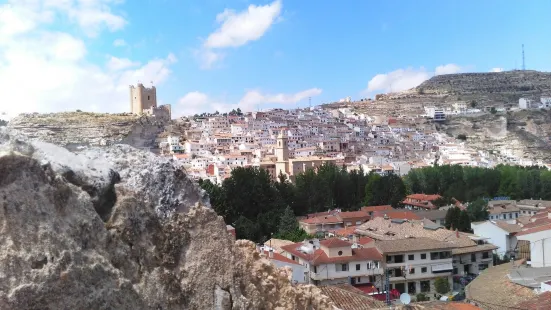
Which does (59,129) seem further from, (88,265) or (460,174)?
(88,265)

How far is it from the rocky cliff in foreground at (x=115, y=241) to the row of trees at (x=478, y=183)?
2191 inches

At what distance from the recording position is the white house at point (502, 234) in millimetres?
33812

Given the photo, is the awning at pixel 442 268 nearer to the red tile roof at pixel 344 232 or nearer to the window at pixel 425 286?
the window at pixel 425 286

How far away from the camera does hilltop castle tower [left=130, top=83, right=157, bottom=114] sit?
104m

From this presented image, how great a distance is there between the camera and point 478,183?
60.0 metres

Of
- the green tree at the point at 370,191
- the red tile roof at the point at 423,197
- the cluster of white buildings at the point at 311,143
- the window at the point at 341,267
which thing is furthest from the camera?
the cluster of white buildings at the point at 311,143

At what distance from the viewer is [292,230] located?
38.4 m

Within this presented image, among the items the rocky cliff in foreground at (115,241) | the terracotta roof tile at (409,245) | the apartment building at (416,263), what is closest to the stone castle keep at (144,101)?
the terracotta roof tile at (409,245)

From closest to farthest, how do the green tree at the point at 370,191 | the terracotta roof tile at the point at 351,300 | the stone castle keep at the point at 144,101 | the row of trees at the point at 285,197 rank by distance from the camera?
the terracotta roof tile at the point at 351,300 < the row of trees at the point at 285,197 < the green tree at the point at 370,191 < the stone castle keep at the point at 144,101

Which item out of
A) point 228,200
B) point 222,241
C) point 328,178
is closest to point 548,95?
point 328,178

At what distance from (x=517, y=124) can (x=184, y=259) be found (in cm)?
13217

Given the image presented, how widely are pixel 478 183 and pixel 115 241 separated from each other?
6056cm

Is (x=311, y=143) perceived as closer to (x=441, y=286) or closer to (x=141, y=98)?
(x=141, y=98)

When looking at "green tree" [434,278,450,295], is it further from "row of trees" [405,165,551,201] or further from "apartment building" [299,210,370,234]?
"row of trees" [405,165,551,201]
